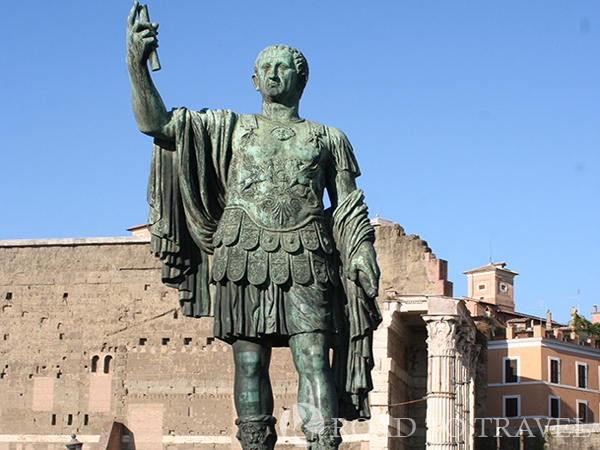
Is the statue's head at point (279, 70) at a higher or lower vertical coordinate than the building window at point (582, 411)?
lower

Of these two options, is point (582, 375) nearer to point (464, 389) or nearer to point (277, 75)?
point (464, 389)

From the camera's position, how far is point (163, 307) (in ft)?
132

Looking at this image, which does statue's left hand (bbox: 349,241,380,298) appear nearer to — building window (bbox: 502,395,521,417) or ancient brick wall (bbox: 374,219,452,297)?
ancient brick wall (bbox: 374,219,452,297)

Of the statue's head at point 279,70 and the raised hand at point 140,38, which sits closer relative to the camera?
the raised hand at point 140,38

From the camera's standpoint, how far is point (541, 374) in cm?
4744

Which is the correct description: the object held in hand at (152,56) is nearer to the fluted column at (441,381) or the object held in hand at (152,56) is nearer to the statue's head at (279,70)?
the statue's head at (279,70)

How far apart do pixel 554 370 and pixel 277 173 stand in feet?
144

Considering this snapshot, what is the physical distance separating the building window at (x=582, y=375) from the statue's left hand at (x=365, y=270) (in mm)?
45203

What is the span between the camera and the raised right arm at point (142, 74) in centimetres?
578

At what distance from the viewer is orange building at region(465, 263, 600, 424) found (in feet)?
155

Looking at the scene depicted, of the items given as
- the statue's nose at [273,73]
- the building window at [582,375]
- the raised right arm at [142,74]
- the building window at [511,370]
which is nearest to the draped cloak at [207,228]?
the raised right arm at [142,74]

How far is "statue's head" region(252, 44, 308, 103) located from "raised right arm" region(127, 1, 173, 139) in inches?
21.9

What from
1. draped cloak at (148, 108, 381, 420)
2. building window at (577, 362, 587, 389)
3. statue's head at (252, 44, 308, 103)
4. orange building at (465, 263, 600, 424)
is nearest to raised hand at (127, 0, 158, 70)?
draped cloak at (148, 108, 381, 420)

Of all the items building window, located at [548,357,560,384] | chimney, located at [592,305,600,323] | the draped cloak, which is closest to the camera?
the draped cloak
